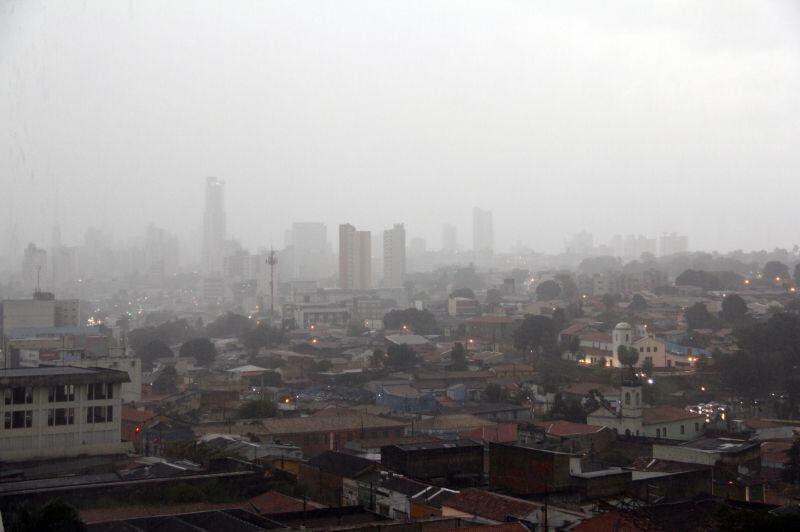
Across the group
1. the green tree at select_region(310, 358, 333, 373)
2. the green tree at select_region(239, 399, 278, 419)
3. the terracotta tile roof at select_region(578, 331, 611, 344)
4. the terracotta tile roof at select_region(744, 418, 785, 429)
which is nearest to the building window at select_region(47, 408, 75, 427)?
the green tree at select_region(239, 399, 278, 419)

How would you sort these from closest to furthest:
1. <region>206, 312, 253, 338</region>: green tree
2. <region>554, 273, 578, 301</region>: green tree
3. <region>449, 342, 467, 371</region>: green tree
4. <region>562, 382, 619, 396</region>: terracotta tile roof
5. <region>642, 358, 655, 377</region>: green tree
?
<region>562, 382, 619, 396</region>: terracotta tile roof → <region>642, 358, 655, 377</region>: green tree → <region>449, 342, 467, 371</region>: green tree → <region>206, 312, 253, 338</region>: green tree → <region>554, 273, 578, 301</region>: green tree

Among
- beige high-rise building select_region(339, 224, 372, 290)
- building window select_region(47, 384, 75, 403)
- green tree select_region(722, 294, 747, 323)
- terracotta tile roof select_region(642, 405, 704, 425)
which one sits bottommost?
terracotta tile roof select_region(642, 405, 704, 425)

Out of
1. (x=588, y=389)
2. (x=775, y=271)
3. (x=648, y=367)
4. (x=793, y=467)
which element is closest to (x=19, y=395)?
(x=793, y=467)

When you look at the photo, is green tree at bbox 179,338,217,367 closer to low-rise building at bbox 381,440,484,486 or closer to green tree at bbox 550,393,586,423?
green tree at bbox 550,393,586,423

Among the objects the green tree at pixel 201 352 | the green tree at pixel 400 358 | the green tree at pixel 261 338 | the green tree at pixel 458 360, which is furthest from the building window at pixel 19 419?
the green tree at pixel 261 338

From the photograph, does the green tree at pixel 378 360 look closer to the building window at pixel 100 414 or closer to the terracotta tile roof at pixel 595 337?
the terracotta tile roof at pixel 595 337
